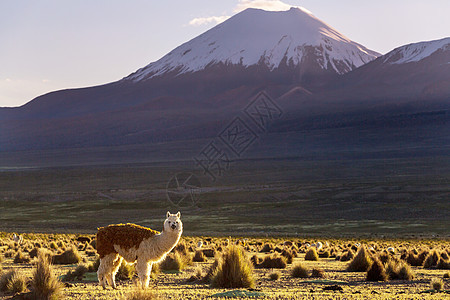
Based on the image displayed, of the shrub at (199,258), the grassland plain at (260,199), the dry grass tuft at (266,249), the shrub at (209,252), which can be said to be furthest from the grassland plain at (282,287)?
the grassland plain at (260,199)

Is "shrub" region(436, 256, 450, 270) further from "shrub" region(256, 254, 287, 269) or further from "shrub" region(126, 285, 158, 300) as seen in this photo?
"shrub" region(126, 285, 158, 300)

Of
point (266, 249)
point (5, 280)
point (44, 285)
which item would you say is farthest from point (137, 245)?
point (266, 249)

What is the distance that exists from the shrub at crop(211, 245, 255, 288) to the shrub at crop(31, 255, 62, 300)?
354 centimetres

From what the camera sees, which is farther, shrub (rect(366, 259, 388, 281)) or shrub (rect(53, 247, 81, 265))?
shrub (rect(53, 247, 81, 265))

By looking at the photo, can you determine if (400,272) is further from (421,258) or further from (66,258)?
(66,258)

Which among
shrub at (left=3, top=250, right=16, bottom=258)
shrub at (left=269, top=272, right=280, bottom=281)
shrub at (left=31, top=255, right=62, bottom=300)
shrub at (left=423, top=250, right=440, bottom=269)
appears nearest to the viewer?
shrub at (left=31, top=255, right=62, bottom=300)

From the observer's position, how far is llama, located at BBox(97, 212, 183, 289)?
478 inches

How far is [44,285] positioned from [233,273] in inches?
154

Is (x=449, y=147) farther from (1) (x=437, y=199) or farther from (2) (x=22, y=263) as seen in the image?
(2) (x=22, y=263)

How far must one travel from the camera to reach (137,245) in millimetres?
12297

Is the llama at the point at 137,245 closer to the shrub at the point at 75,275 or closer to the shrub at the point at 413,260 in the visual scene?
the shrub at the point at 75,275

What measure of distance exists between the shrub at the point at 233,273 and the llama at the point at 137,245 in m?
1.34

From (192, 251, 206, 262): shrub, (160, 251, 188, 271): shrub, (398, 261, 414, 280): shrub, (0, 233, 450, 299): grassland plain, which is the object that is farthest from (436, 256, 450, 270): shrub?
(160, 251, 188, 271): shrub

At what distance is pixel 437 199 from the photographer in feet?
225
